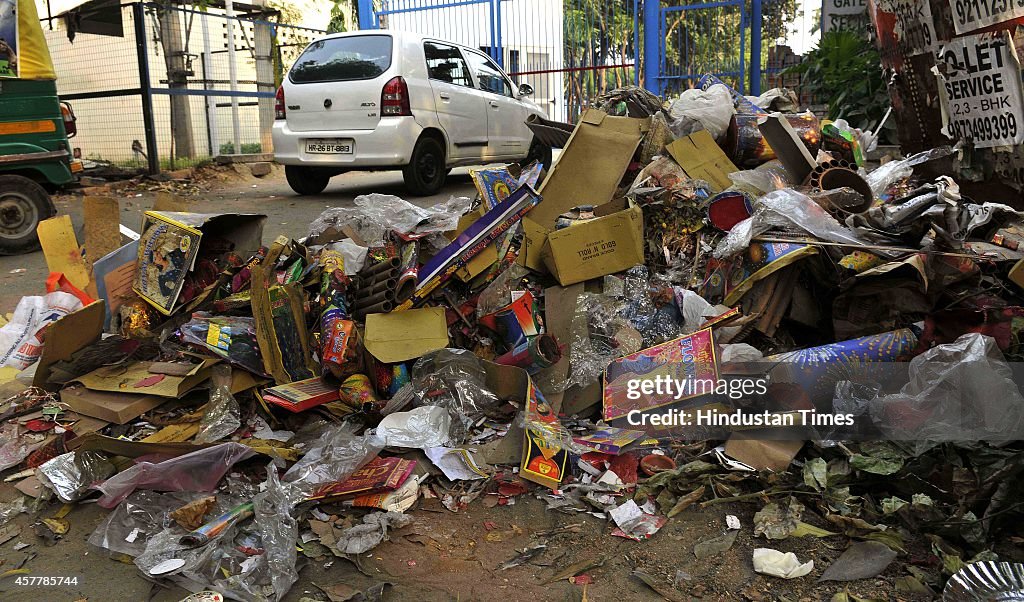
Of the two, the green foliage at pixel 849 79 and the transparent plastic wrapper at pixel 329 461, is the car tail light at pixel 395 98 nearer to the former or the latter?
the green foliage at pixel 849 79

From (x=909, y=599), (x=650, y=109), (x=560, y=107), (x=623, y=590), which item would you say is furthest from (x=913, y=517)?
(x=560, y=107)

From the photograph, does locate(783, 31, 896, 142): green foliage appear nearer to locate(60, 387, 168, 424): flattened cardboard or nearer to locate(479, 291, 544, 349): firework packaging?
locate(479, 291, 544, 349): firework packaging

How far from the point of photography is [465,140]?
8234 mm

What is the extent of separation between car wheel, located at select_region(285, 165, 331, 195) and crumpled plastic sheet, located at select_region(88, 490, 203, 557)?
6.16 meters

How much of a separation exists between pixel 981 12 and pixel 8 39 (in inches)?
263

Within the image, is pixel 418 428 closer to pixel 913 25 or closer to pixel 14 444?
pixel 14 444

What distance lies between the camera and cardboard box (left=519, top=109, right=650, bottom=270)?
445 centimetres

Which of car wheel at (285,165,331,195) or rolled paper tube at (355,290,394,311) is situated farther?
car wheel at (285,165,331,195)

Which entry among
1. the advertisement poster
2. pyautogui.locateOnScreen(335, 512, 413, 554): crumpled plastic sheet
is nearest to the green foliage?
pyautogui.locateOnScreen(335, 512, 413, 554): crumpled plastic sheet

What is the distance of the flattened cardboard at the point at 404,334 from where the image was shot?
10.3 ft

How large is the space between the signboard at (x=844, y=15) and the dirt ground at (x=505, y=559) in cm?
752

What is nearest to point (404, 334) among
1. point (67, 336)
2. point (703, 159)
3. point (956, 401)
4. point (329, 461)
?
point (329, 461)

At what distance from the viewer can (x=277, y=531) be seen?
2.32 metres

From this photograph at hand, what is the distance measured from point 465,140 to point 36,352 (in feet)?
17.3
